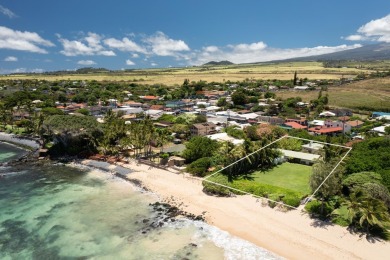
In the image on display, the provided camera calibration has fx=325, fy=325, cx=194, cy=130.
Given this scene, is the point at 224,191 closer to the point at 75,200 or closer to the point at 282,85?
the point at 75,200

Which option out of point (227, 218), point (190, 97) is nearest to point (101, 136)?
point (227, 218)

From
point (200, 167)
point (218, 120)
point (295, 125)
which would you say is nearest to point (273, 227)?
point (200, 167)

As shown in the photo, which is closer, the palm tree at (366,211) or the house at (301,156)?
the palm tree at (366,211)

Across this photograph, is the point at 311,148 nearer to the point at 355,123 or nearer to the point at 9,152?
the point at 355,123

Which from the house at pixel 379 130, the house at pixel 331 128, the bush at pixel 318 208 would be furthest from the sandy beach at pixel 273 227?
the house at pixel 379 130

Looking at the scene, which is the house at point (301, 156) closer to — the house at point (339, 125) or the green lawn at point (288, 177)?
the green lawn at point (288, 177)
